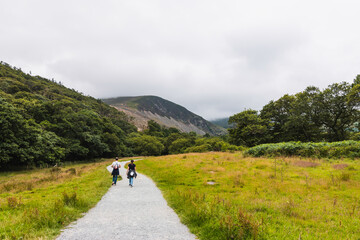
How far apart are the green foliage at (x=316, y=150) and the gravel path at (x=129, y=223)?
21161mm

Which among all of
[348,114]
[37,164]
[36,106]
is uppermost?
[36,106]

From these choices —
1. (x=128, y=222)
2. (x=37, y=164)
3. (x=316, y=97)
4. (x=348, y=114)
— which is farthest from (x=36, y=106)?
(x=348, y=114)

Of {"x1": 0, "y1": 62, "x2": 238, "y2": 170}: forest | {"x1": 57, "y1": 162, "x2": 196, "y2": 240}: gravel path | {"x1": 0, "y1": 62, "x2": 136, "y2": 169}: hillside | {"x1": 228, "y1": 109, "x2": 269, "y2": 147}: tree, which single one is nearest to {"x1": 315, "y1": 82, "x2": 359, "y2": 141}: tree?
{"x1": 228, "y1": 109, "x2": 269, "y2": 147}: tree

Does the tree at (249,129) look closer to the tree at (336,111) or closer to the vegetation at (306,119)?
the vegetation at (306,119)

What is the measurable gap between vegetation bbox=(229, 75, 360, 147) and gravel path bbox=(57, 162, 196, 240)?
45727 mm

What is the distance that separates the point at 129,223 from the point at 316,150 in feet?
80.0

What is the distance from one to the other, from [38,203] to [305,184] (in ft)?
50.2

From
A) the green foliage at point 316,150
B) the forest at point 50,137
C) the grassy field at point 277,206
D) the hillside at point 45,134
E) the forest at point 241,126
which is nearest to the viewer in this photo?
the grassy field at point 277,206

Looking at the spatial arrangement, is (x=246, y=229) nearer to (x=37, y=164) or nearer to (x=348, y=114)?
(x=37, y=164)

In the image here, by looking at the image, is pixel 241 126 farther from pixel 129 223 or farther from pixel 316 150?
pixel 129 223

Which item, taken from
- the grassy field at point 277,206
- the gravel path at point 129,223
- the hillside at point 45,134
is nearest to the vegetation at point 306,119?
the grassy field at point 277,206

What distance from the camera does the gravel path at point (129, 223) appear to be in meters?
5.56

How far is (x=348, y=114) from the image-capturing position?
4222cm

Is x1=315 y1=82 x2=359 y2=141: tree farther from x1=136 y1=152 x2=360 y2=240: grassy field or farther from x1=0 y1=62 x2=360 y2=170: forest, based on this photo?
x1=136 y1=152 x2=360 y2=240: grassy field
